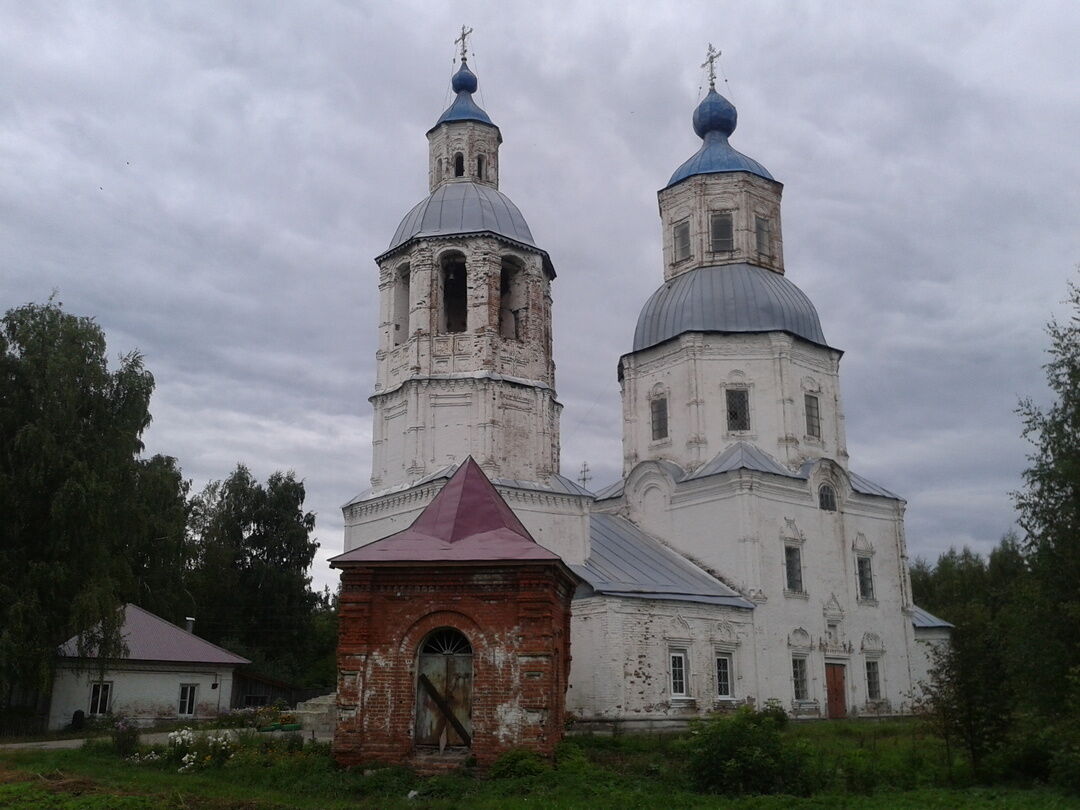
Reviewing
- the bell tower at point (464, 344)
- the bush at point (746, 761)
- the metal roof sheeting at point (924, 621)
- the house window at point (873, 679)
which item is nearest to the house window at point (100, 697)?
the bell tower at point (464, 344)

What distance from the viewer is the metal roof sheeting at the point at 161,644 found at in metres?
24.8

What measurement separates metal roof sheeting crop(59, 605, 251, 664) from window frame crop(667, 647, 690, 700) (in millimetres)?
11170

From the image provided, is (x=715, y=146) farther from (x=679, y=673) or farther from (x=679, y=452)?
(x=679, y=673)

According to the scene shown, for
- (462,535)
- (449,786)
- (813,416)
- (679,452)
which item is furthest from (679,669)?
(449,786)

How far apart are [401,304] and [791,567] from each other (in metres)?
12.2

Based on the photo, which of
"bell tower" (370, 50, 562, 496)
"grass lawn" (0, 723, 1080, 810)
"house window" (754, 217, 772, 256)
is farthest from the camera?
"house window" (754, 217, 772, 256)

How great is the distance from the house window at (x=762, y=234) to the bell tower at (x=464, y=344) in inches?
381

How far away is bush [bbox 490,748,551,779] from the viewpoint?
12539 millimetres

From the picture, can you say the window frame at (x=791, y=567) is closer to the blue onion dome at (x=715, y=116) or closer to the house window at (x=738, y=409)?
the house window at (x=738, y=409)

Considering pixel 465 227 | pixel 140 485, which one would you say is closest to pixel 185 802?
pixel 140 485

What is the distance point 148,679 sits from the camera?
24609 millimetres

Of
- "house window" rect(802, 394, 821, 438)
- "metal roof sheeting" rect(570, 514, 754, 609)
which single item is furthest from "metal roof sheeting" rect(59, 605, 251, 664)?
"house window" rect(802, 394, 821, 438)

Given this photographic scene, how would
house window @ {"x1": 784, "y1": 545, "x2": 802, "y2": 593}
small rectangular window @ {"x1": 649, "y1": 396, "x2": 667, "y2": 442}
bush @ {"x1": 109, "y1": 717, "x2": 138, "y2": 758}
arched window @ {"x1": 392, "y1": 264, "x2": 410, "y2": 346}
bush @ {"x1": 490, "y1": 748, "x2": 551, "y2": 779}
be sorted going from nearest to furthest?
1. bush @ {"x1": 490, "y1": 748, "x2": 551, "y2": 779}
2. bush @ {"x1": 109, "y1": 717, "x2": 138, "y2": 758}
3. arched window @ {"x1": 392, "y1": 264, "x2": 410, "y2": 346}
4. house window @ {"x1": 784, "y1": 545, "x2": 802, "y2": 593}
5. small rectangular window @ {"x1": 649, "y1": 396, "x2": 667, "y2": 442}

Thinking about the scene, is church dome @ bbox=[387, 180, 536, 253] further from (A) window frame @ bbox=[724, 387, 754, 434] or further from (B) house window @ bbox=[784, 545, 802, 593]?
(B) house window @ bbox=[784, 545, 802, 593]
